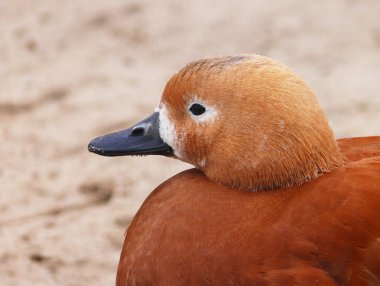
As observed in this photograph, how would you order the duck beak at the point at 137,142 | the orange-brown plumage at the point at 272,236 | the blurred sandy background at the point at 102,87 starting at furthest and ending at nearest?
the blurred sandy background at the point at 102,87 → the duck beak at the point at 137,142 → the orange-brown plumage at the point at 272,236

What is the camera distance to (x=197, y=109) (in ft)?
7.75

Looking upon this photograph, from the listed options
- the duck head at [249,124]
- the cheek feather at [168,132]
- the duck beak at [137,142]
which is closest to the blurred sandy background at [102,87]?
the duck beak at [137,142]

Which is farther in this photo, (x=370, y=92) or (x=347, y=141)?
(x=370, y=92)

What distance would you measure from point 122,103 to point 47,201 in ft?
2.75

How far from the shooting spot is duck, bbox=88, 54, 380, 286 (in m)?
2.14

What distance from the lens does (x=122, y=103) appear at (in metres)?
4.29

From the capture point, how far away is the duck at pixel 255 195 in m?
2.14

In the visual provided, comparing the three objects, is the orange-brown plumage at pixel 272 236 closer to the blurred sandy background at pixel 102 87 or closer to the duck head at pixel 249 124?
the duck head at pixel 249 124

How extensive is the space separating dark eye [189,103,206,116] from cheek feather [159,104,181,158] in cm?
9

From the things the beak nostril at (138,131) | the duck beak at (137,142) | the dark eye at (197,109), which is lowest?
the duck beak at (137,142)

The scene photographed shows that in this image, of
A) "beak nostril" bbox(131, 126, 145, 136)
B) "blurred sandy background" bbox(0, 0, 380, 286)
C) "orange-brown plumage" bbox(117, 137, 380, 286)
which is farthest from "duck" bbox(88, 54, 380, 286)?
"blurred sandy background" bbox(0, 0, 380, 286)

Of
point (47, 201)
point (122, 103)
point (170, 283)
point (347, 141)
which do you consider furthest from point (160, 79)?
point (170, 283)

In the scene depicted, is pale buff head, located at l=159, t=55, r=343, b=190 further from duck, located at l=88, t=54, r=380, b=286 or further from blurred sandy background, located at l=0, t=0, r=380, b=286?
blurred sandy background, located at l=0, t=0, r=380, b=286

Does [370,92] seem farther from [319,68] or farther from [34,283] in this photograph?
[34,283]
